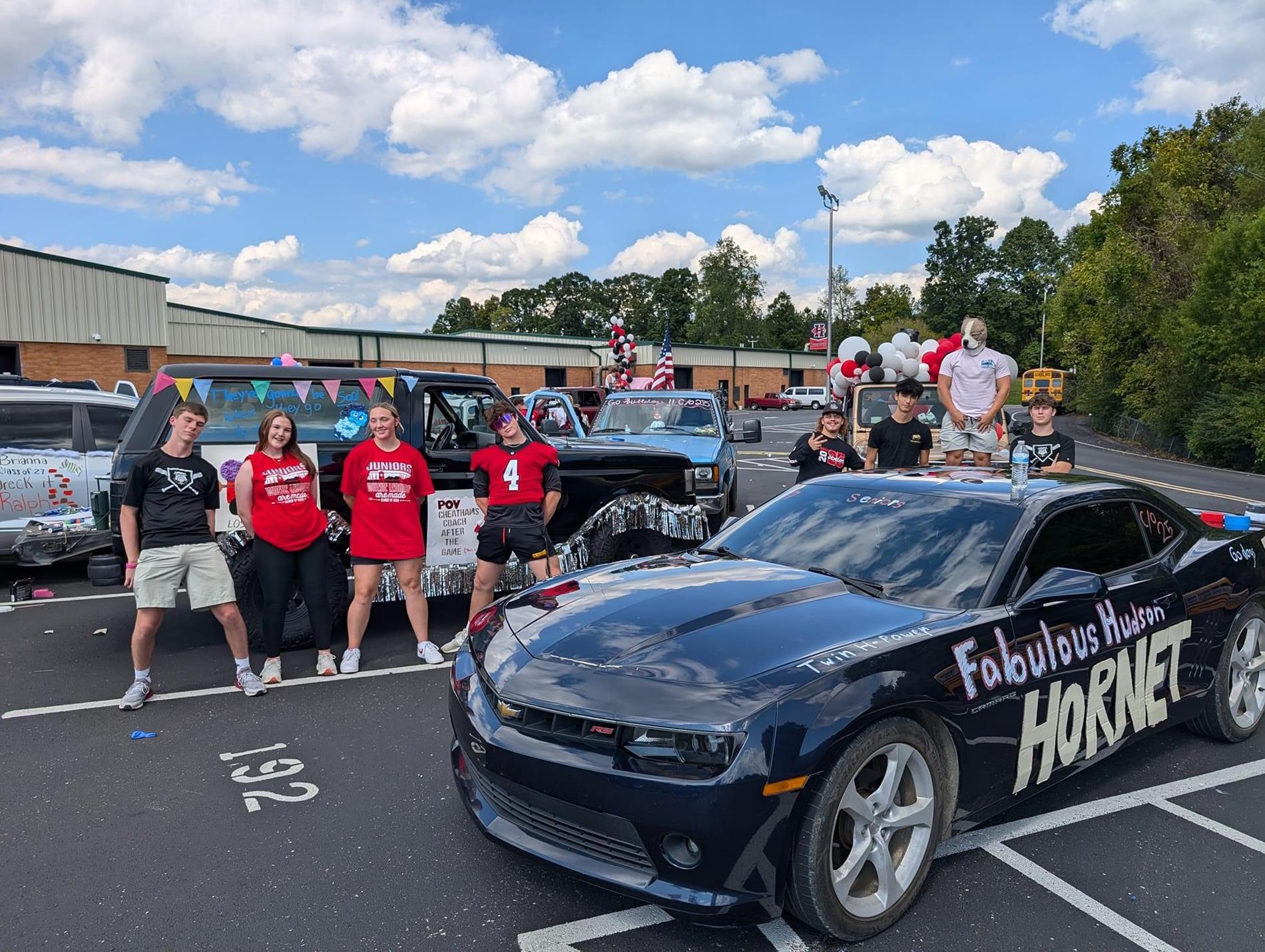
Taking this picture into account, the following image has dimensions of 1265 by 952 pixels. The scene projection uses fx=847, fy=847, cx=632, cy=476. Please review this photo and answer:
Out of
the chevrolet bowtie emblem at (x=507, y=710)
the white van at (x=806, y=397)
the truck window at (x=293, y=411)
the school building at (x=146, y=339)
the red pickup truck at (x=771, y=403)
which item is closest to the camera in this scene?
the chevrolet bowtie emblem at (x=507, y=710)

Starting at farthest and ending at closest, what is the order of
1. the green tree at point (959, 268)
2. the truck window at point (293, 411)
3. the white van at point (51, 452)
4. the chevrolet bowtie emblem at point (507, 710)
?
1. the green tree at point (959, 268)
2. the white van at point (51, 452)
3. the truck window at point (293, 411)
4. the chevrolet bowtie emblem at point (507, 710)

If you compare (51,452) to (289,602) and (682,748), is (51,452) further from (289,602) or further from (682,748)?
(682,748)

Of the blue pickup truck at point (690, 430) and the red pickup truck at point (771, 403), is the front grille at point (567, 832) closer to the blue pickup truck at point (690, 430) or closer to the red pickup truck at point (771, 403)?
the blue pickup truck at point (690, 430)

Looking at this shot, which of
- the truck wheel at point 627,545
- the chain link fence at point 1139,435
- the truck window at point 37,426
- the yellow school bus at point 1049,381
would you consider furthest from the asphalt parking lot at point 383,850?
the yellow school bus at point 1049,381

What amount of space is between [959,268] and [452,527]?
96.5m

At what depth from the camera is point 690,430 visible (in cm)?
1098

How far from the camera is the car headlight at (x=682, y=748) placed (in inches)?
97.6

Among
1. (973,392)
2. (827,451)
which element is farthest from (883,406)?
→ (827,451)

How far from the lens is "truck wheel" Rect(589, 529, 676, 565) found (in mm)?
7059

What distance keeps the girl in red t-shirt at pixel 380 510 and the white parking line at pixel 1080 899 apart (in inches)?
143

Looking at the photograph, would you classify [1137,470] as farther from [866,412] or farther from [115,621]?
[115,621]

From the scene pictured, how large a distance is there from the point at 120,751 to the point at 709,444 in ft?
23.4

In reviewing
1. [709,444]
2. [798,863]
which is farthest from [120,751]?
[709,444]

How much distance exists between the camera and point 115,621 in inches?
265
